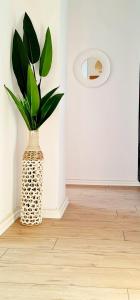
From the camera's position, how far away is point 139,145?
4.04 m

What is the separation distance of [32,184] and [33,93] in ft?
2.09

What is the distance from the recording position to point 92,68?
4.02 m

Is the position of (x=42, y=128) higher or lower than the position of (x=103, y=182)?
higher

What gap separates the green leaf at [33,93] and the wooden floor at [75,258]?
0.85 m

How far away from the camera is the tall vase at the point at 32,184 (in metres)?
2.29

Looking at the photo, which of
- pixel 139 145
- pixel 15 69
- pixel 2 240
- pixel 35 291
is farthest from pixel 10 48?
pixel 139 145

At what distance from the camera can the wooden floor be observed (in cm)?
138

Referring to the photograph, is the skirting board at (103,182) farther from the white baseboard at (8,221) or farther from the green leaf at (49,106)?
the green leaf at (49,106)

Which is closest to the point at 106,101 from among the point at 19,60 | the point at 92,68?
the point at 92,68

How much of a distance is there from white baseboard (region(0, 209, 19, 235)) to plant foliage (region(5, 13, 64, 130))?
676mm

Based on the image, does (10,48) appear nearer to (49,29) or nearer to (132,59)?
(49,29)

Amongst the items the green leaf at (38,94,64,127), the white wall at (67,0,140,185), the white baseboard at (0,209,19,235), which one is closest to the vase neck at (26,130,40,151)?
the green leaf at (38,94,64,127)

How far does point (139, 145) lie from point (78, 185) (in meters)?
0.92

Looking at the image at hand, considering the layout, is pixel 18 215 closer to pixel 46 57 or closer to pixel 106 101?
pixel 46 57
